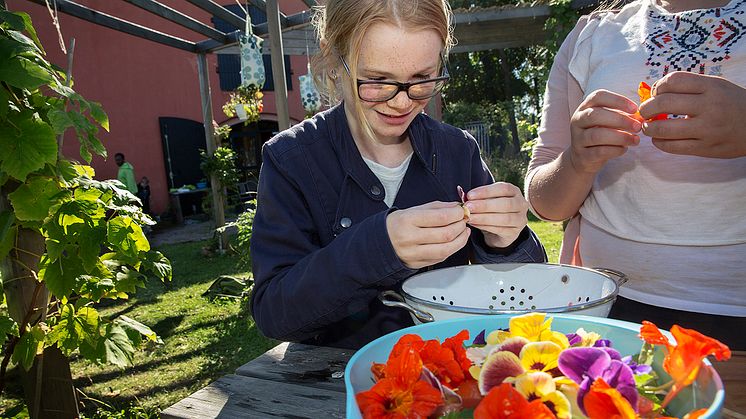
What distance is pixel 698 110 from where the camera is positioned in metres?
0.92

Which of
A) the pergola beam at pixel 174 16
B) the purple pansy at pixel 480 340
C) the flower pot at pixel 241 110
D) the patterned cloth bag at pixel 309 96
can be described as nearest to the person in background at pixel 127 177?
the flower pot at pixel 241 110

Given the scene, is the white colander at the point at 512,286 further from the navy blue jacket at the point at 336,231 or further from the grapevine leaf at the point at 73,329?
the grapevine leaf at the point at 73,329

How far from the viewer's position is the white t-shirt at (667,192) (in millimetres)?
1146

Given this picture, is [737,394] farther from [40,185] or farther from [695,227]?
[40,185]

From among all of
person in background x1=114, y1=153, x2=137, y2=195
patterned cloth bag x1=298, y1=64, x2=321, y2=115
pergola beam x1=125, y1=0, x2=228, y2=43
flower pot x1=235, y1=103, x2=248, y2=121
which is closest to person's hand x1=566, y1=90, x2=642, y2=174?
pergola beam x1=125, y1=0, x2=228, y2=43

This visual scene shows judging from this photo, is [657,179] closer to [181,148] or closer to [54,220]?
[54,220]

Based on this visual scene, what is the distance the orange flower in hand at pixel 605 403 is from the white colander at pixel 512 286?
0.41 m

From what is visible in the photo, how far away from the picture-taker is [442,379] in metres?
0.51

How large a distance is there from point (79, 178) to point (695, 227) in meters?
1.70

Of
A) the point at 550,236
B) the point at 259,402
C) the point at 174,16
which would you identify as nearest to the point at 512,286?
the point at 259,402

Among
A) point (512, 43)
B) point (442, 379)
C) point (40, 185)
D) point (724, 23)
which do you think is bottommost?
point (442, 379)

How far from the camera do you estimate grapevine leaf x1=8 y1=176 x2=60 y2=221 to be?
62.7 inches

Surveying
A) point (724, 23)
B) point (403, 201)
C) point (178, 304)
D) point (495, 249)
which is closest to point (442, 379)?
point (495, 249)

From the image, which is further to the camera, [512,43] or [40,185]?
[512,43]
